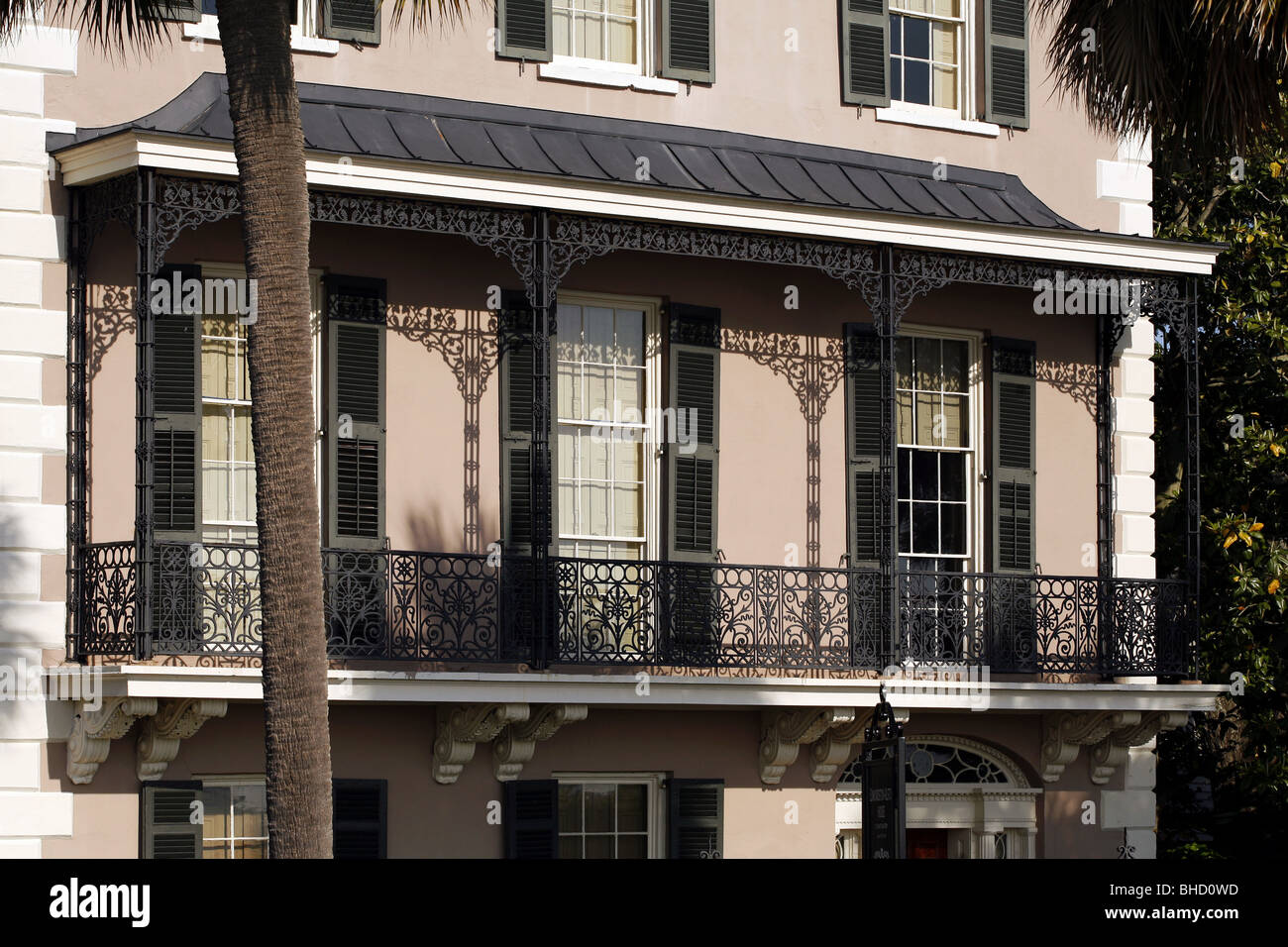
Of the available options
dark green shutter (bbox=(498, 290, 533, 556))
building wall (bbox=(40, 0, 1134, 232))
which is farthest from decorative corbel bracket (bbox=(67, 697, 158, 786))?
building wall (bbox=(40, 0, 1134, 232))

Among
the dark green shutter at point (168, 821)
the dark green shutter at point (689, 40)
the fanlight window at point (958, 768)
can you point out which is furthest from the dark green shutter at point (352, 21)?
the fanlight window at point (958, 768)

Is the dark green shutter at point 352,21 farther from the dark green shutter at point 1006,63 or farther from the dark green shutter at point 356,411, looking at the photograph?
the dark green shutter at point 1006,63

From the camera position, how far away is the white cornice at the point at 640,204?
1434 centimetres

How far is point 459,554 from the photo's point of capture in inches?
602

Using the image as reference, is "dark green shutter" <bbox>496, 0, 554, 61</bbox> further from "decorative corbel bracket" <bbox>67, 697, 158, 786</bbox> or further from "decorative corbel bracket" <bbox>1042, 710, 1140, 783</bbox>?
"decorative corbel bracket" <bbox>1042, 710, 1140, 783</bbox>

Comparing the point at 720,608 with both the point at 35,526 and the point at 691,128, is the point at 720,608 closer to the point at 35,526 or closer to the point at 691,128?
the point at 691,128

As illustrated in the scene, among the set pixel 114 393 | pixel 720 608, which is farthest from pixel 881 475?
pixel 114 393

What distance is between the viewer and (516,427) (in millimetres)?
16203

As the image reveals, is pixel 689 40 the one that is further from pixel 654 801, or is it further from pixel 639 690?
pixel 654 801

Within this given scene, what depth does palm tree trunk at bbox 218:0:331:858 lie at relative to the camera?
10477 millimetres

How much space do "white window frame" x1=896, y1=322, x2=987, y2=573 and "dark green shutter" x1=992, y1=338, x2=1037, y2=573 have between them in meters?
0.15

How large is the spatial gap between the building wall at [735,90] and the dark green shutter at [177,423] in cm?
160
